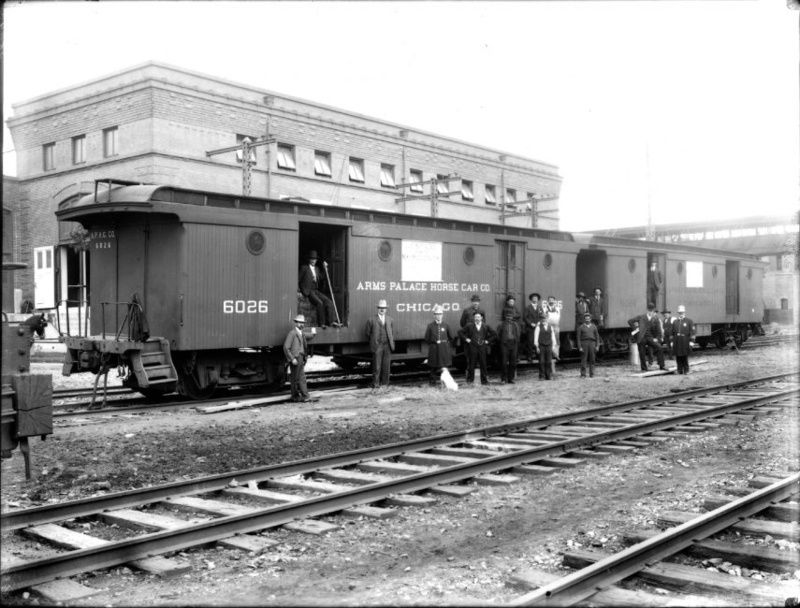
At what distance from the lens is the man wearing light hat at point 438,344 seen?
53.1 ft

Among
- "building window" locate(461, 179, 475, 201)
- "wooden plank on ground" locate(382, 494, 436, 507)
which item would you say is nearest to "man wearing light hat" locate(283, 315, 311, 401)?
"wooden plank on ground" locate(382, 494, 436, 507)

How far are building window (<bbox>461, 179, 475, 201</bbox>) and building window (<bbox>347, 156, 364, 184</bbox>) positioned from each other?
7218 millimetres

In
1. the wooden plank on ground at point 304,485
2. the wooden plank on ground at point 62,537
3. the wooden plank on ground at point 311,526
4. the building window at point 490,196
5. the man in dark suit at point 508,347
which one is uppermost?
the building window at point 490,196

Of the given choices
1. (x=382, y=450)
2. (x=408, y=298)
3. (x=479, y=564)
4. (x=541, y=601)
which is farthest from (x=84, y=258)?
(x=541, y=601)

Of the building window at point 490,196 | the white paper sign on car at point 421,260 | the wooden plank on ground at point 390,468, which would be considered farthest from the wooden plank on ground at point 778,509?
the building window at point 490,196

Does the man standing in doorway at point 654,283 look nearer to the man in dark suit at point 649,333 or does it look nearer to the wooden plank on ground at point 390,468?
the man in dark suit at point 649,333

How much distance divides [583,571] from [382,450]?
444 centimetres

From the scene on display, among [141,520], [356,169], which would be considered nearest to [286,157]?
[356,169]

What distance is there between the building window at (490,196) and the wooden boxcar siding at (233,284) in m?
29.1

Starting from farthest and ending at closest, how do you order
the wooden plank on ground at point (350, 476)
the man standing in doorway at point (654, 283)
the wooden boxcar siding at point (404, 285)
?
the man standing in doorway at point (654, 283) < the wooden boxcar siding at point (404, 285) < the wooden plank on ground at point (350, 476)

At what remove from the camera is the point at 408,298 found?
1673 centimetres

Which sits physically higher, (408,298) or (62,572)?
(408,298)

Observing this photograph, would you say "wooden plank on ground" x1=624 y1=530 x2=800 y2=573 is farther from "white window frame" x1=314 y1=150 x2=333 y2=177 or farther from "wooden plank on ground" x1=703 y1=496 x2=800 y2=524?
"white window frame" x1=314 y1=150 x2=333 y2=177

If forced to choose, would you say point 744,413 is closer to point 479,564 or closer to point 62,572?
point 479,564
